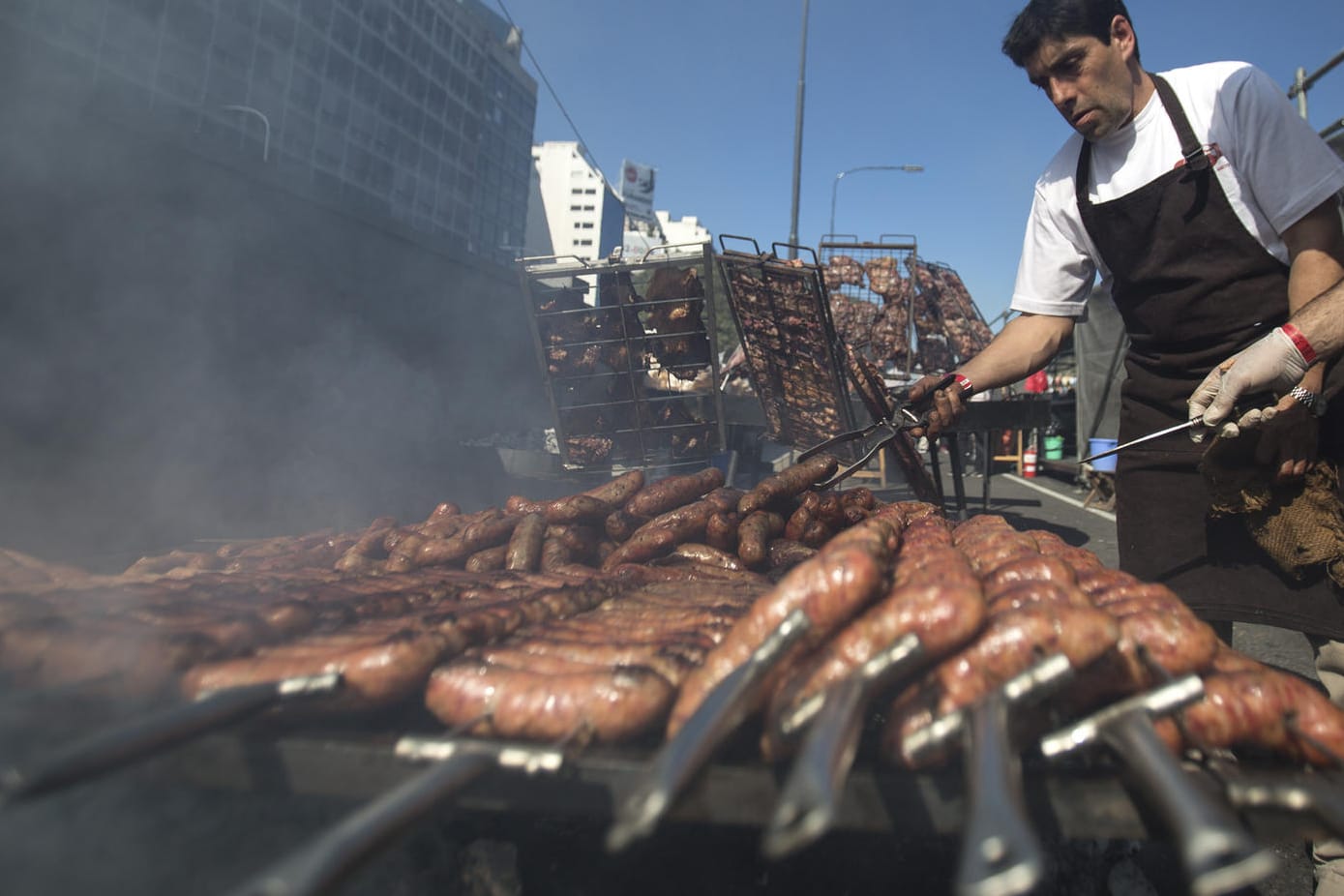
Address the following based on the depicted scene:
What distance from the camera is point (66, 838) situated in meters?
1.83

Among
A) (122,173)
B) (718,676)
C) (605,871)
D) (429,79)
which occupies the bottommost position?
(605,871)

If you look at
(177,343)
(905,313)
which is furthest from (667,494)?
(905,313)

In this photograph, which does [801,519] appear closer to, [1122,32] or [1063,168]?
[1063,168]

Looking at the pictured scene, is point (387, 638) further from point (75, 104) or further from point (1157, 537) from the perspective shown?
point (75, 104)

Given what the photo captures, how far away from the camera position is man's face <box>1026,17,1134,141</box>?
9.55ft

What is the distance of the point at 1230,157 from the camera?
282 cm

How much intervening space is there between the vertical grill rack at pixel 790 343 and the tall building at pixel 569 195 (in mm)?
82062

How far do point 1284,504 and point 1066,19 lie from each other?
2.12m

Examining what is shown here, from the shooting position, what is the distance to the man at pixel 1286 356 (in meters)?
2.35

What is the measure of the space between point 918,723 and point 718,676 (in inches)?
17.0

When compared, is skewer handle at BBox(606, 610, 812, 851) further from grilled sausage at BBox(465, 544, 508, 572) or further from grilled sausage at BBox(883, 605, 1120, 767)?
grilled sausage at BBox(465, 544, 508, 572)

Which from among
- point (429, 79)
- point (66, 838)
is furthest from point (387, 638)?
point (429, 79)

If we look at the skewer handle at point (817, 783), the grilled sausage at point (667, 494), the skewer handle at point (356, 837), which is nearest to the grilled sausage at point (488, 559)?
the grilled sausage at point (667, 494)

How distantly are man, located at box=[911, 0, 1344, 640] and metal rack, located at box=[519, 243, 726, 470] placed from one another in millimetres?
3405
